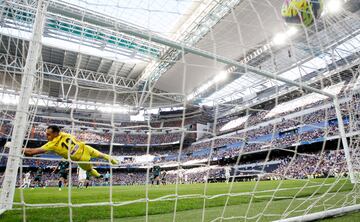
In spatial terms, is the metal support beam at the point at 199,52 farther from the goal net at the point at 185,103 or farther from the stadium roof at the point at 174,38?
the stadium roof at the point at 174,38

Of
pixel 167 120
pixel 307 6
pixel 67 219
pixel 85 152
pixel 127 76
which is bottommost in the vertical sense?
pixel 67 219

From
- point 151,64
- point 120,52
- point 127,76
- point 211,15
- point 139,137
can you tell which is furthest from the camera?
point 139,137

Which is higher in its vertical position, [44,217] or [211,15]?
[211,15]

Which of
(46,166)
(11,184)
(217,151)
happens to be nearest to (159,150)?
(217,151)

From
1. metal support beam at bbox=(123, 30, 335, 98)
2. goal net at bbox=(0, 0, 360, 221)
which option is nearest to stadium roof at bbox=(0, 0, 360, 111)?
goal net at bbox=(0, 0, 360, 221)

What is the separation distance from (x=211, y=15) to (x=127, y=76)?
11583 mm

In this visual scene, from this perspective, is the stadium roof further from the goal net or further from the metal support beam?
the metal support beam

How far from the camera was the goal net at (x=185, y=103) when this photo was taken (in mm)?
2787

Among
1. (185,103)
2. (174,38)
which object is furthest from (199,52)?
(174,38)

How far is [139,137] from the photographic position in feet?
105

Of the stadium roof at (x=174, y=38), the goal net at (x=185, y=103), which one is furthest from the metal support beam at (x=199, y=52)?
the stadium roof at (x=174, y=38)

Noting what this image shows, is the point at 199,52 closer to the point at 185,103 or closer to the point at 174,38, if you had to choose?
the point at 185,103

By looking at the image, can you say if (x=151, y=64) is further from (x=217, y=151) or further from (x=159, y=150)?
(x=159, y=150)

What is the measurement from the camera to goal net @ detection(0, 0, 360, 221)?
279 cm
